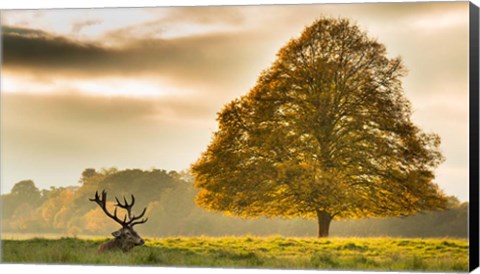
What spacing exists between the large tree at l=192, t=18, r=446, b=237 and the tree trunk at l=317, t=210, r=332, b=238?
0.02 meters

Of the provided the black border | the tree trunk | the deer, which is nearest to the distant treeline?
the tree trunk

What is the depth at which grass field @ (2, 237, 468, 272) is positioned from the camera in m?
29.4

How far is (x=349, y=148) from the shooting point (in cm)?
3016

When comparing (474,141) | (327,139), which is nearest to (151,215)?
(327,139)

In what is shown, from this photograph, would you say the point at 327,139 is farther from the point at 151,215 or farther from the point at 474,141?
the point at 151,215

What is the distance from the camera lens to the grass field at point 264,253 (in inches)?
1157

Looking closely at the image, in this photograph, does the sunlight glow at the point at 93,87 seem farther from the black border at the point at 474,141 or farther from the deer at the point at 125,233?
the black border at the point at 474,141

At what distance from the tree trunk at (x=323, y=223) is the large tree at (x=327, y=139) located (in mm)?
20

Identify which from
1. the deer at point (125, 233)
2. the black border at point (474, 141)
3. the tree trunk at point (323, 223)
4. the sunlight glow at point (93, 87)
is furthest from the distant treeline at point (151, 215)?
the sunlight glow at point (93, 87)

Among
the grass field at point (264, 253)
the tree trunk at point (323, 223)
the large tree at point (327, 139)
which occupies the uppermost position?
the large tree at point (327, 139)

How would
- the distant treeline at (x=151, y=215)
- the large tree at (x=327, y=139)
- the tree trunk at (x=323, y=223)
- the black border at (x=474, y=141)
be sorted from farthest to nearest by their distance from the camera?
the tree trunk at (x=323, y=223) → the distant treeline at (x=151, y=215) → the large tree at (x=327, y=139) → the black border at (x=474, y=141)

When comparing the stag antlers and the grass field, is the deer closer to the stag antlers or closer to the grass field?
the stag antlers

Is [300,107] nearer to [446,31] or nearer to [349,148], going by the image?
[349,148]

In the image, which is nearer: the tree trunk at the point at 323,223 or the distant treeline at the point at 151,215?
the distant treeline at the point at 151,215
